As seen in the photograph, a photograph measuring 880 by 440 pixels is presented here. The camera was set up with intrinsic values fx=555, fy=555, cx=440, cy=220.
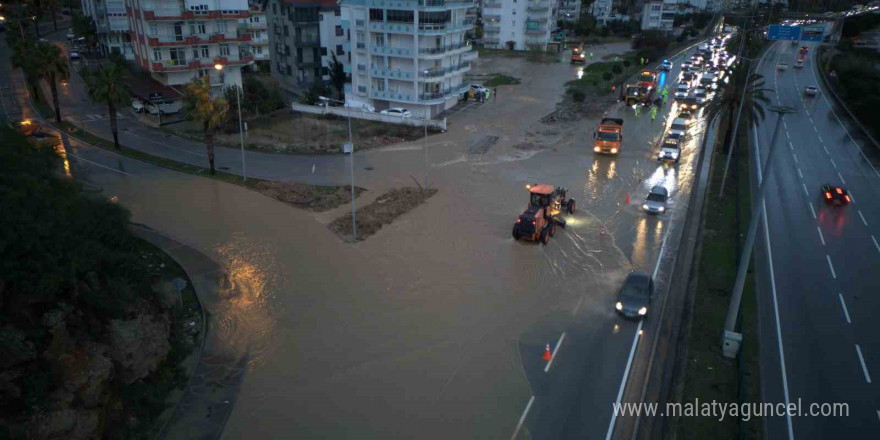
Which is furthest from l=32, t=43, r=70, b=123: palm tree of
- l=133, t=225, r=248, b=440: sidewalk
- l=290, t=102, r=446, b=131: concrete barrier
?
l=133, t=225, r=248, b=440: sidewalk

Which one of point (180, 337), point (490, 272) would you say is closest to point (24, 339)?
point (180, 337)

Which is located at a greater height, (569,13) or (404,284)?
(569,13)

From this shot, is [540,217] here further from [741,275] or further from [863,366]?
[863,366]

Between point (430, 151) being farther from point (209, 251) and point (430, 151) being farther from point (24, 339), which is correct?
point (24, 339)

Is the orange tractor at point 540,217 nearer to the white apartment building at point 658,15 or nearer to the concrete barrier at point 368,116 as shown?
the concrete barrier at point 368,116

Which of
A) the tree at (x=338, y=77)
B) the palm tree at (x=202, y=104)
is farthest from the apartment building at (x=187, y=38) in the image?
the palm tree at (x=202, y=104)

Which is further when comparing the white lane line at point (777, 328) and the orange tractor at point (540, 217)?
the orange tractor at point (540, 217)

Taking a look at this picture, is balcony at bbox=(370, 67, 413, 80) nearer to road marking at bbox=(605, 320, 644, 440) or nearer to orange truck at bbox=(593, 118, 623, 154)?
orange truck at bbox=(593, 118, 623, 154)
